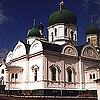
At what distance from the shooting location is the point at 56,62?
108 ft

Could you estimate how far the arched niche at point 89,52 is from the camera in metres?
36.6

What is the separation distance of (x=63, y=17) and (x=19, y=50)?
855 cm

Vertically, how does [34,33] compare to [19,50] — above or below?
above

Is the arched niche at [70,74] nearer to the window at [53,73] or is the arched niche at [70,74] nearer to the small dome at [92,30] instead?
the window at [53,73]


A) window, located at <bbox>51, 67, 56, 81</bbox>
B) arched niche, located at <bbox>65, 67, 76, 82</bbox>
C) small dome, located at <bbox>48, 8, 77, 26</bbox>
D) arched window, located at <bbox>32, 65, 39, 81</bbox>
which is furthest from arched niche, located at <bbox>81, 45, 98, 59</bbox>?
arched window, located at <bbox>32, 65, 39, 81</bbox>

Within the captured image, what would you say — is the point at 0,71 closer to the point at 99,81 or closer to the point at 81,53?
the point at 81,53

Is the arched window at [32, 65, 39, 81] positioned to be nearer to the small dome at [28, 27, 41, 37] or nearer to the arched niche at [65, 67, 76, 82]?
the arched niche at [65, 67, 76, 82]

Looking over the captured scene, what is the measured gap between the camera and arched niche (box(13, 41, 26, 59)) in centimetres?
3575

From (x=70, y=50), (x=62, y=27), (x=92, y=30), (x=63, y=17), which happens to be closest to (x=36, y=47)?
(x=70, y=50)

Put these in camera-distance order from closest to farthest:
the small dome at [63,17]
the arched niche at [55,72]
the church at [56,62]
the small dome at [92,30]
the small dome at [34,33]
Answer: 1. the church at [56,62]
2. the arched niche at [55,72]
3. the small dome at [63,17]
4. the small dome at [92,30]
5. the small dome at [34,33]

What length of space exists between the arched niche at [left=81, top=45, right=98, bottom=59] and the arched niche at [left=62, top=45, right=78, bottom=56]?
57.4 inches

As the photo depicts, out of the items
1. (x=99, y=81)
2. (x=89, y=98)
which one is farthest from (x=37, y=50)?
(x=99, y=81)

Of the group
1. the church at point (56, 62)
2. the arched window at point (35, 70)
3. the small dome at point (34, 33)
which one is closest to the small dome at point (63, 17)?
the church at point (56, 62)

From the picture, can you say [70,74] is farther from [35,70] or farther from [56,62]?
[35,70]
